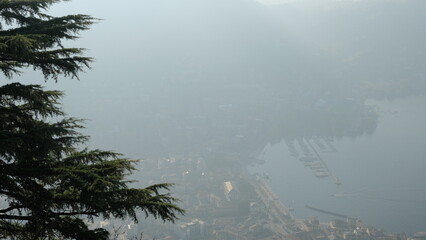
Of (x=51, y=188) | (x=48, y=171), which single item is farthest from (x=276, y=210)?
(x=48, y=171)

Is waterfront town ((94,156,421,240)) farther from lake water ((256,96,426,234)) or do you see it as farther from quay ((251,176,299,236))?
lake water ((256,96,426,234))

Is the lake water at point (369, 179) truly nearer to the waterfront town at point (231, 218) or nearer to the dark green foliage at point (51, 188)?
the waterfront town at point (231, 218)

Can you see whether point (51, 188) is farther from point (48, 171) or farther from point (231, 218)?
point (231, 218)

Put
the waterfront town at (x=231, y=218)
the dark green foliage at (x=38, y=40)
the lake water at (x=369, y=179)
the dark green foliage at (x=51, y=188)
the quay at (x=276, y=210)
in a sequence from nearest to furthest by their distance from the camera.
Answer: the dark green foliage at (x=51, y=188) → the dark green foliage at (x=38, y=40) → the waterfront town at (x=231, y=218) → the quay at (x=276, y=210) → the lake water at (x=369, y=179)

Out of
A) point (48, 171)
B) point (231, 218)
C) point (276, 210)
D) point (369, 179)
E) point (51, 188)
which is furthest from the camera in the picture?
point (369, 179)

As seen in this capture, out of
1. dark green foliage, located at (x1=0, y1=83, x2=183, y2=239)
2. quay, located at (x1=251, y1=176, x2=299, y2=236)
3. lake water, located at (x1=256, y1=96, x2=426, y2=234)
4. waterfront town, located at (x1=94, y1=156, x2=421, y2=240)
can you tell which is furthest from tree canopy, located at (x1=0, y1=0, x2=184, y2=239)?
lake water, located at (x1=256, y1=96, x2=426, y2=234)

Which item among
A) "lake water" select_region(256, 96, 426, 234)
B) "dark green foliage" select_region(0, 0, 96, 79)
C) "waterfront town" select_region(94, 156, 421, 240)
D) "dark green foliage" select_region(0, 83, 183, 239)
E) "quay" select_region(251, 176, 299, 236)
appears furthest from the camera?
"lake water" select_region(256, 96, 426, 234)

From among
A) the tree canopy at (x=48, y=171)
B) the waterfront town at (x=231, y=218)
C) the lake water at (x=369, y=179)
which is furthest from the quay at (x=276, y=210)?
the tree canopy at (x=48, y=171)
